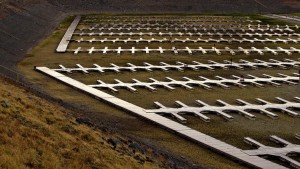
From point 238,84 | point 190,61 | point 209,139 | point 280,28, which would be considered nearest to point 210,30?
point 280,28

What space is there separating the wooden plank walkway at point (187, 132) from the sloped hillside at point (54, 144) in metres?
2.48

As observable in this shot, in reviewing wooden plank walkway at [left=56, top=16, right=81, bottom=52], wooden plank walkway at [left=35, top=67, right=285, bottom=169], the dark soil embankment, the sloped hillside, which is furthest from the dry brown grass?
the dark soil embankment

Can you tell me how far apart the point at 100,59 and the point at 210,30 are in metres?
25.0

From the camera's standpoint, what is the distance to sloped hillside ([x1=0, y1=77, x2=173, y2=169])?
12.9m

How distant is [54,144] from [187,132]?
6.60 m

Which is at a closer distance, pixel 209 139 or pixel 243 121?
pixel 209 139

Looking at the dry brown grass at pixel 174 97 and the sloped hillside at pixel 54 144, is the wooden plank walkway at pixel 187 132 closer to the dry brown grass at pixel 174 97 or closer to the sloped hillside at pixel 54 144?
the dry brown grass at pixel 174 97

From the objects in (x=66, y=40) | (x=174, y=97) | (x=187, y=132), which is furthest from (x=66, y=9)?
(x=187, y=132)

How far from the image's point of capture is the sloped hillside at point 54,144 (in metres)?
12.9

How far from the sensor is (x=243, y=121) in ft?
69.5

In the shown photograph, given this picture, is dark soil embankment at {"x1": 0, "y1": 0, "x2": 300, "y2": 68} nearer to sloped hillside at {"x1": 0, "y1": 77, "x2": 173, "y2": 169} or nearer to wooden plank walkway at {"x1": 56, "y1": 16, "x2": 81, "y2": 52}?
wooden plank walkway at {"x1": 56, "y1": 16, "x2": 81, "y2": 52}

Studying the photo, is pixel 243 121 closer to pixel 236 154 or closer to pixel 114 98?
A: pixel 236 154

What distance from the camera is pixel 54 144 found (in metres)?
14.4

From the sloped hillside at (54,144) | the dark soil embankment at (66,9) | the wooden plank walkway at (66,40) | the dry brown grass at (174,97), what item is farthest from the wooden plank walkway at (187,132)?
the dark soil embankment at (66,9)
